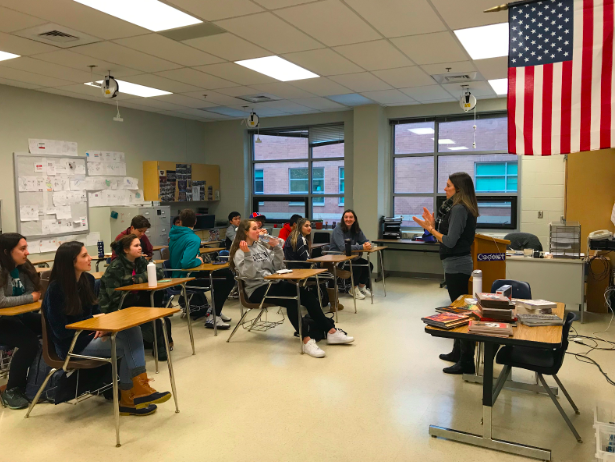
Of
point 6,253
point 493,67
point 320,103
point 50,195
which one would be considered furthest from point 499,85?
point 50,195

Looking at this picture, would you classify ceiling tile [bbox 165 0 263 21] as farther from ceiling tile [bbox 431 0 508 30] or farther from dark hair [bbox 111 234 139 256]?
dark hair [bbox 111 234 139 256]

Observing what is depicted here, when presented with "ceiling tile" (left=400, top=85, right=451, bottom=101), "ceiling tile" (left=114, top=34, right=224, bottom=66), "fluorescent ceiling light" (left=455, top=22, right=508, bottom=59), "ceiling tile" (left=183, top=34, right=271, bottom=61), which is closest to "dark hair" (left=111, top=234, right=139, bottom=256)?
"ceiling tile" (left=114, top=34, right=224, bottom=66)

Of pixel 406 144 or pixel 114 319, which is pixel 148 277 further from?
pixel 406 144

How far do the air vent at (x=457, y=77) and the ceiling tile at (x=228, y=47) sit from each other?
99.2 inches

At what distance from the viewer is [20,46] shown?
4.80 metres

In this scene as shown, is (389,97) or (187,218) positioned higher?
(389,97)

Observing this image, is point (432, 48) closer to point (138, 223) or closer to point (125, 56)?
point (125, 56)

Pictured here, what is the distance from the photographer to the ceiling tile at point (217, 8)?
379cm

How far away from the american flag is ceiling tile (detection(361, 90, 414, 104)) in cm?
487

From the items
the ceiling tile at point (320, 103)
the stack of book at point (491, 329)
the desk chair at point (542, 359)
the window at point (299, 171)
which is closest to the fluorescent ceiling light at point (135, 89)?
the ceiling tile at point (320, 103)

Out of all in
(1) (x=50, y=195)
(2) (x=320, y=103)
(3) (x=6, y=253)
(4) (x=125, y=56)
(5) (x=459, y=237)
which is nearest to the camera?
(3) (x=6, y=253)

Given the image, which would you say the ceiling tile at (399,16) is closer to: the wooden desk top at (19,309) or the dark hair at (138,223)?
the dark hair at (138,223)

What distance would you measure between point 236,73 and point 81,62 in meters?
1.78

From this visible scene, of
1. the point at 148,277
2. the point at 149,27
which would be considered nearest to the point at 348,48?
the point at 149,27
